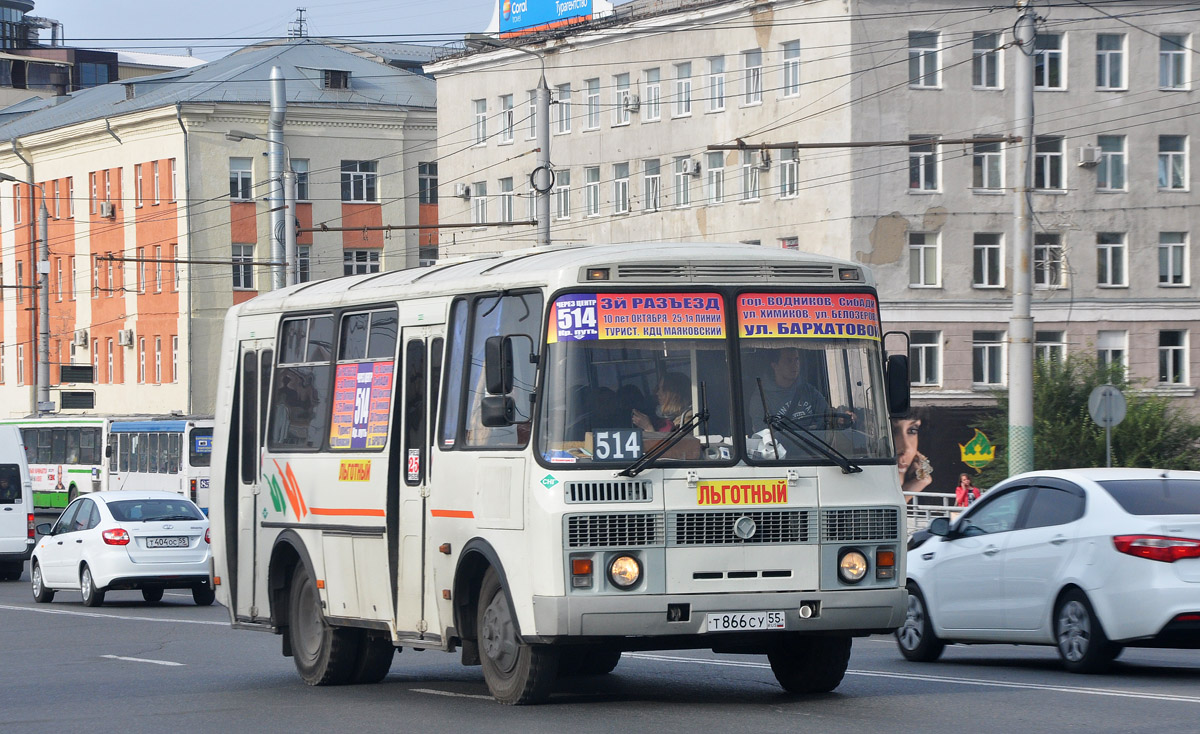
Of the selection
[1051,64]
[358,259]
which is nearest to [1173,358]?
[1051,64]

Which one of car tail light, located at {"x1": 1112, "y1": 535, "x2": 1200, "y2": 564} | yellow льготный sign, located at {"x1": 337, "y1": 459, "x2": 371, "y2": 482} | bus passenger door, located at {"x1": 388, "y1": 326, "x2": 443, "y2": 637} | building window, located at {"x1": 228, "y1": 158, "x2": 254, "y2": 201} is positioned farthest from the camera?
building window, located at {"x1": 228, "y1": 158, "x2": 254, "y2": 201}

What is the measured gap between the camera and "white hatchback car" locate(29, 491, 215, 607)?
25344mm

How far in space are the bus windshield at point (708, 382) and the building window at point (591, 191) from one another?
1896 inches

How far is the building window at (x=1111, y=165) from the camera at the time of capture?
53.2m

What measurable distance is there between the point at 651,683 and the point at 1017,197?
539 inches

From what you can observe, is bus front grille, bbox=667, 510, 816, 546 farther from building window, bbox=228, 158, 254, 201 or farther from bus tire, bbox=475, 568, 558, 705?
building window, bbox=228, 158, 254, 201

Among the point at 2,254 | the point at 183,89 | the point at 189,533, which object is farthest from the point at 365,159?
the point at 189,533

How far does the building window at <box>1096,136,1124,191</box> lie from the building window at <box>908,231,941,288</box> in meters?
5.01

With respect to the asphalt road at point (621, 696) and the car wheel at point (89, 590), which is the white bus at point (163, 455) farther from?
the asphalt road at point (621, 696)

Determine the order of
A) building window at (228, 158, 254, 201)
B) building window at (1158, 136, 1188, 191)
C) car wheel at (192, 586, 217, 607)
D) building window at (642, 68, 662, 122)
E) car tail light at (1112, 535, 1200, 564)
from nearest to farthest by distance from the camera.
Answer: car tail light at (1112, 535, 1200, 564)
car wheel at (192, 586, 217, 607)
building window at (1158, 136, 1188, 191)
building window at (642, 68, 662, 122)
building window at (228, 158, 254, 201)

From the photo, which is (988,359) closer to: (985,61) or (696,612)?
(985,61)

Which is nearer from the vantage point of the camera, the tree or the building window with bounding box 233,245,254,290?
the tree

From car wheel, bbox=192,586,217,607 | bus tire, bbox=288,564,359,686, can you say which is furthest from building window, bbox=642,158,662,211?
bus tire, bbox=288,564,359,686

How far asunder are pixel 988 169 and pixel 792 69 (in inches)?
233
